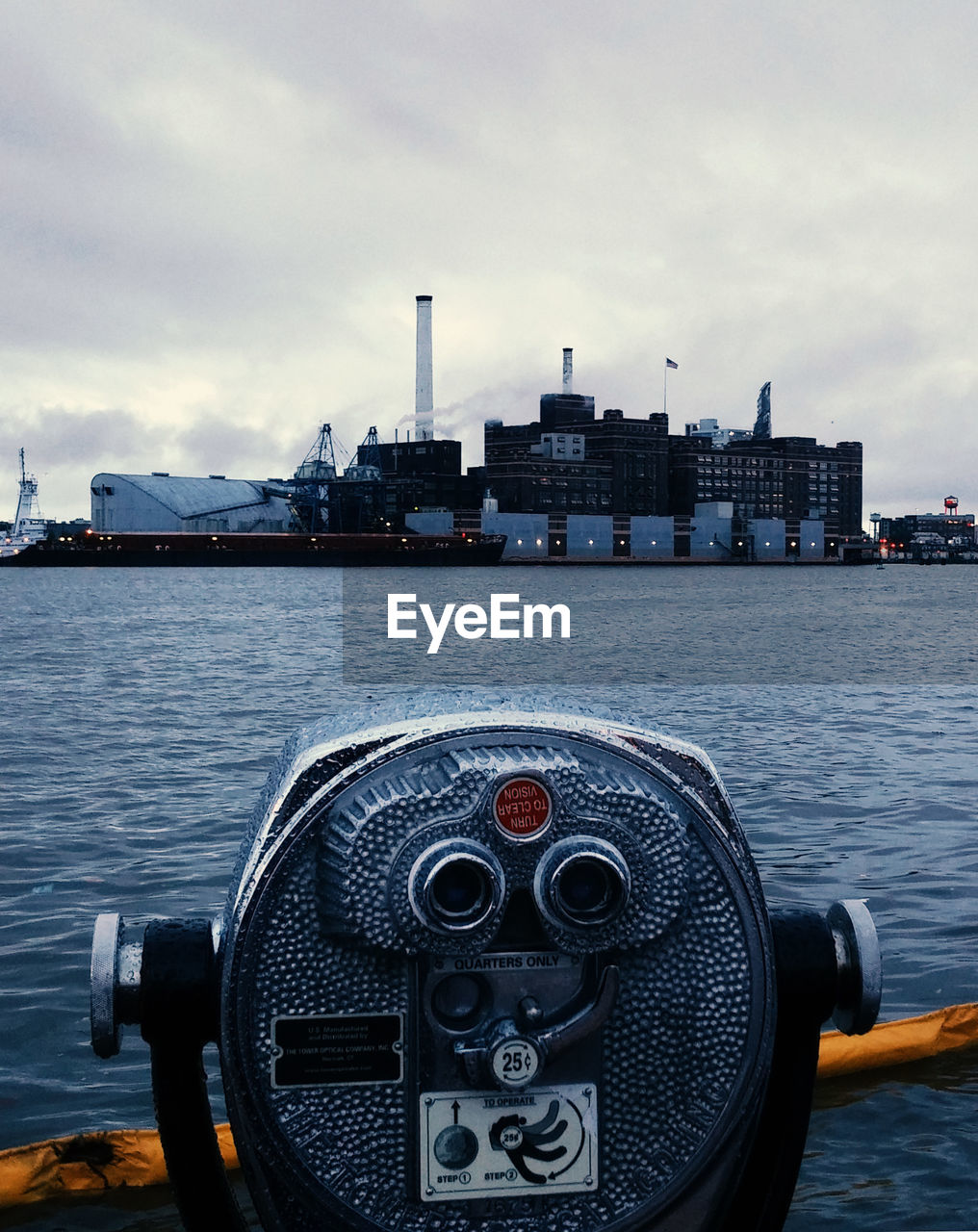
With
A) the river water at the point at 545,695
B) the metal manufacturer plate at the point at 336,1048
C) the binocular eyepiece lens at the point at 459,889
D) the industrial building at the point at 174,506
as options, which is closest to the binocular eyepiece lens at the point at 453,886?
the binocular eyepiece lens at the point at 459,889

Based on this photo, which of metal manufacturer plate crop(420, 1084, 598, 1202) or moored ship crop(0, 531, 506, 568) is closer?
metal manufacturer plate crop(420, 1084, 598, 1202)

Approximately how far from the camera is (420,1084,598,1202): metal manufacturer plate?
6.72ft

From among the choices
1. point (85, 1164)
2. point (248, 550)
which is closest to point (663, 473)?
point (248, 550)

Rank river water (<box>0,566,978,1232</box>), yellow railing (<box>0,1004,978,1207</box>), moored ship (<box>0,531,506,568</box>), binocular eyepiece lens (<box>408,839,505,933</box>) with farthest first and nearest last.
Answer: moored ship (<box>0,531,506,568</box>) → river water (<box>0,566,978,1232</box>) → yellow railing (<box>0,1004,978,1207</box>) → binocular eyepiece lens (<box>408,839,505,933</box>)

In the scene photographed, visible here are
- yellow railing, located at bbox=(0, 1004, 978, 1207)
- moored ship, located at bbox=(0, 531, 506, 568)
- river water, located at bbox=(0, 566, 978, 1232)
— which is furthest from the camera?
moored ship, located at bbox=(0, 531, 506, 568)

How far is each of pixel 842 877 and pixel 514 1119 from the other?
809 cm

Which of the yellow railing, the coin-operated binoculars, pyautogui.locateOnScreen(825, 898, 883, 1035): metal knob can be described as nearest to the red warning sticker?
the coin-operated binoculars

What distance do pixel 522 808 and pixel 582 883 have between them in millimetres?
137

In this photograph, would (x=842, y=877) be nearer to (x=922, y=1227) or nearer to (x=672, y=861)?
(x=922, y=1227)


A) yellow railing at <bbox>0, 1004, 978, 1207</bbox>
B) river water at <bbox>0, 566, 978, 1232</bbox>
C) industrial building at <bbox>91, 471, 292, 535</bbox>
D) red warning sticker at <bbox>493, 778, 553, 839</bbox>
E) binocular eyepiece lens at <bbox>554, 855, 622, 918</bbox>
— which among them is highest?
industrial building at <bbox>91, 471, 292, 535</bbox>

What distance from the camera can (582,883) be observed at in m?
2.03

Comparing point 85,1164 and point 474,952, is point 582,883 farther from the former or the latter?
point 85,1164

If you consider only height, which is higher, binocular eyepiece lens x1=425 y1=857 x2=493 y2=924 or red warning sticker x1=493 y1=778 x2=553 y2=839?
red warning sticker x1=493 y1=778 x2=553 y2=839

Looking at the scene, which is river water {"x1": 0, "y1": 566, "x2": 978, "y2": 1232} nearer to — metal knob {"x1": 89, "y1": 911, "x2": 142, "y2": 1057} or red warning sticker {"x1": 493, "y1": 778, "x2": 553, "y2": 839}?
red warning sticker {"x1": 493, "y1": 778, "x2": 553, "y2": 839}
